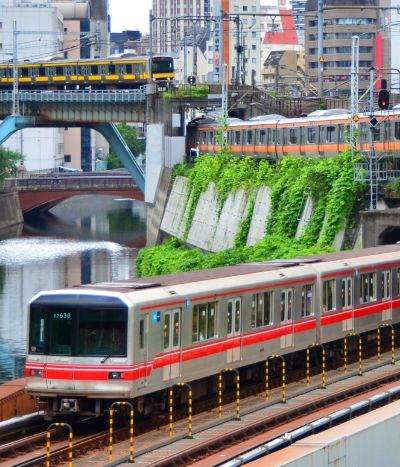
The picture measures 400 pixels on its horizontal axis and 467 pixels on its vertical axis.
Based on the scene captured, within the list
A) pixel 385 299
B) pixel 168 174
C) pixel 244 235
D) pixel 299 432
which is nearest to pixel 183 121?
pixel 168 174

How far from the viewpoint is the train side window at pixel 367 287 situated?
1188 inches

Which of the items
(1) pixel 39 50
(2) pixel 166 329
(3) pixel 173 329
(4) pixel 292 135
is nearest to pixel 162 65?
(4) pixel 292 135

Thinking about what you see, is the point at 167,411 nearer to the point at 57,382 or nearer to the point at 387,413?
the point at 57,382

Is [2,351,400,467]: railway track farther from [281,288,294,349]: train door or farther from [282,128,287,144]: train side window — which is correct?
[282,128,287,144]: train side window

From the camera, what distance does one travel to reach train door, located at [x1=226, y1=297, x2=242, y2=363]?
24891mm

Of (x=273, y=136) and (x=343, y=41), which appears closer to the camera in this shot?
(x=273, y=136)

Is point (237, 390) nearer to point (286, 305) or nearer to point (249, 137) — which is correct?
point (286, 305)

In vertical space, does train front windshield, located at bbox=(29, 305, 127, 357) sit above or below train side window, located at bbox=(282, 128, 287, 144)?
below

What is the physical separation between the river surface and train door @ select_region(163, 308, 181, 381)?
15102mm

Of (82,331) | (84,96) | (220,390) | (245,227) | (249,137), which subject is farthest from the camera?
(84,96)

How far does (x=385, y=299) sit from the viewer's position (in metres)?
31.5

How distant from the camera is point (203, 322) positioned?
24.1 meters

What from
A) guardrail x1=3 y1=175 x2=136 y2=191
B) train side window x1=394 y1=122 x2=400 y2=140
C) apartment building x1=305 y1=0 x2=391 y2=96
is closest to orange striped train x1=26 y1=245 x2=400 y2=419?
train side window x1=394 y1=122 x2=400 y2=140

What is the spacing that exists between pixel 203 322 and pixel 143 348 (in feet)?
7.27
